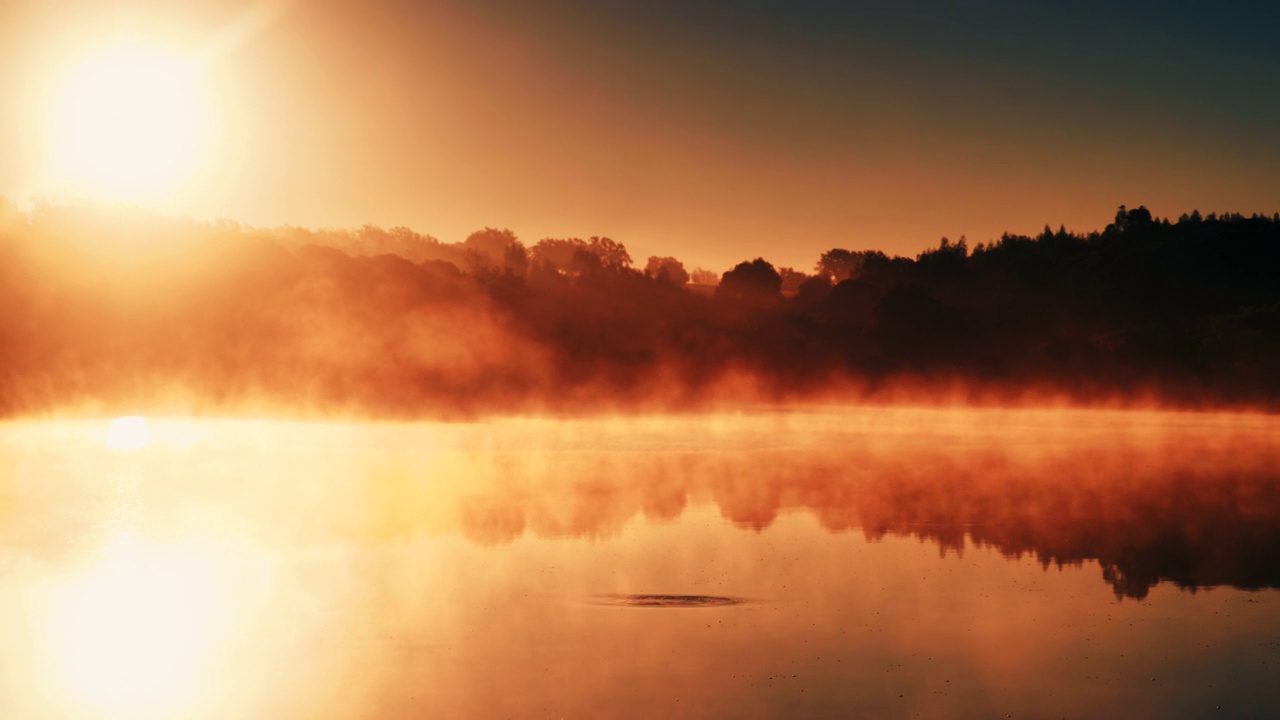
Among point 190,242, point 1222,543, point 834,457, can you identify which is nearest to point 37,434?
point 834,457

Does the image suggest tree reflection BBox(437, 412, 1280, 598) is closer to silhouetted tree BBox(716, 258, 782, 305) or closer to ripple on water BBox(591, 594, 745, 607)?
ripple on water BBox(591, 594, 745, 607)

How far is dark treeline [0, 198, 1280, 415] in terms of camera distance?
7469 cm

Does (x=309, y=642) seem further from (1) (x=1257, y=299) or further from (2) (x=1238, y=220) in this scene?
(2) (x=1238, y=220)

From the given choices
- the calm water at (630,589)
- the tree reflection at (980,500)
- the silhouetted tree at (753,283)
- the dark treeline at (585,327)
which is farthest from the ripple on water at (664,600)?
the silhouetted tree at (753,283)

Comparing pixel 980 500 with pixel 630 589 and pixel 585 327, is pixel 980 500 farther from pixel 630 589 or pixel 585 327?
pixel 585 327

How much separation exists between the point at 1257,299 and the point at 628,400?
46.4 metres

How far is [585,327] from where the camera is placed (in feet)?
314

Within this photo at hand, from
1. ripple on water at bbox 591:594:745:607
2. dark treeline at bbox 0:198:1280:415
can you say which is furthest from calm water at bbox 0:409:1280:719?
dark treeline at bbox 0:198:1280:415

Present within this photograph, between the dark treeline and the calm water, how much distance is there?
1457 inches

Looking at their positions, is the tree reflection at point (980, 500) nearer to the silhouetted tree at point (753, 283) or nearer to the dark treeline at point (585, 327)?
the dark treeline at point (585, 327)

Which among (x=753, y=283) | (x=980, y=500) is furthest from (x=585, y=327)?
(x=980, y=500)

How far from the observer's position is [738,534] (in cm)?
2162

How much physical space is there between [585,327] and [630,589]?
3107 inches

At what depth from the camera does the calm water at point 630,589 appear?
1234cm
